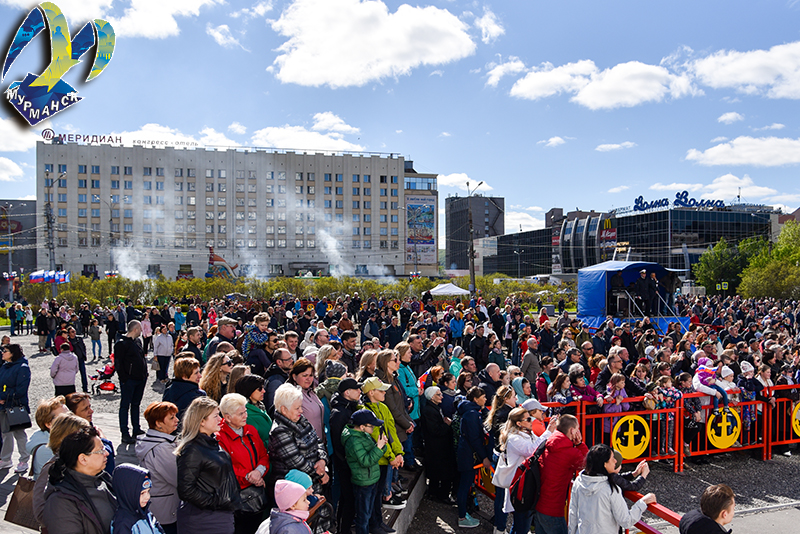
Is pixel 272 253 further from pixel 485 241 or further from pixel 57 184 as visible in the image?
pixel 485 241

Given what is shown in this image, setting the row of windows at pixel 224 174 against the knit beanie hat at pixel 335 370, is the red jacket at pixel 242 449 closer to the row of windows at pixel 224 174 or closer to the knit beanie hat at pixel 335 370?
the knit beanie hat at pixel 335 370

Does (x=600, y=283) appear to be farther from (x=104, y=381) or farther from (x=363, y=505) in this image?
(x=363, y=505)

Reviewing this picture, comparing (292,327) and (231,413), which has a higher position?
(231,413)

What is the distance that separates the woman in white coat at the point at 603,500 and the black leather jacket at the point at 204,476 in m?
2.77

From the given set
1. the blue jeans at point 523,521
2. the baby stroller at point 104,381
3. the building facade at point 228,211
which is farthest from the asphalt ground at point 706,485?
the building facade at point 228,211

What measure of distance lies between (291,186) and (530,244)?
51853mm

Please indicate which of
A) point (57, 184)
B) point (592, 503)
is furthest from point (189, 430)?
point (57, 184)

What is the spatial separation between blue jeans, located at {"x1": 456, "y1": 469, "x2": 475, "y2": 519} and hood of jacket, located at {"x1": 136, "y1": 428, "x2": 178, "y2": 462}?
3.34m

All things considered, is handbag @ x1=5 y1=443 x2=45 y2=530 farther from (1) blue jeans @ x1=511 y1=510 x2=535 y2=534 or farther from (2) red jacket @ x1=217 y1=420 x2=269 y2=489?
(1) blue jeans @ x1=511 y1=510 x2=535 y2=534

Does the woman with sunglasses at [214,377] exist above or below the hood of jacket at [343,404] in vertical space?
above

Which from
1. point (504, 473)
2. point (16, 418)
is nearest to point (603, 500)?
point (504, 473)

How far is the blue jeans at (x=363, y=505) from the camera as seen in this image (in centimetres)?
489

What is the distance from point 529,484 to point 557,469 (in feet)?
0.96

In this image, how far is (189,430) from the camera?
3689 mm
